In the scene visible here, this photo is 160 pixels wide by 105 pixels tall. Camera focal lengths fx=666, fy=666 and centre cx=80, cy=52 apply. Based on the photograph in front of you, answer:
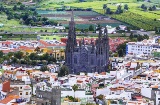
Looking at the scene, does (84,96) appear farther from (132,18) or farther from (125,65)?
(132,18)

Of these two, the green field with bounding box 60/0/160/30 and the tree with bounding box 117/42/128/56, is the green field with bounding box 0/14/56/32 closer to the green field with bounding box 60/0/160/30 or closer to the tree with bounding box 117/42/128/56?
the green field with bounding box 60/0/160/30

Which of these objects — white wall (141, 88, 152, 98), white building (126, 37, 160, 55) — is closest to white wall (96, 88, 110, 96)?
white wall (141, 88, 152, 98)

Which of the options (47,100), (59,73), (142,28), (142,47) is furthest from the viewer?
(142,28)

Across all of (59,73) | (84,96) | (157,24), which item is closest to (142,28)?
(157,24)

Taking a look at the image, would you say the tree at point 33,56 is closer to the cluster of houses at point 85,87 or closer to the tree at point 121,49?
the cluster of houses at point 85,87

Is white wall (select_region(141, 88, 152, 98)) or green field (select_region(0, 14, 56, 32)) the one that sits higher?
white wall (select_region(141, 88, 152, 98))

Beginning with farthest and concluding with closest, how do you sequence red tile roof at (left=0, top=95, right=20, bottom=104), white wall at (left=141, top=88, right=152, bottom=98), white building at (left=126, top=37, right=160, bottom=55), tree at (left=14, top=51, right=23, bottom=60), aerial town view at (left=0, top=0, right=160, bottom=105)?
1. white building at (left=126, top=37, right=160, bottom=55)
2. tree at (left=14, top=51, right=23, bottom=60)
3. white wall at (left=141, top=88, right=152, bottom=98)
4. aerial town view at (left=0, top=0, right=160, bottom=105)
5. red tile roof at (left=0, top=95, right=20, bottom=104)

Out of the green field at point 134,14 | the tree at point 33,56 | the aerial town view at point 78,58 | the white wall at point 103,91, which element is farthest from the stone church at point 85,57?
the green field at point 134,14
